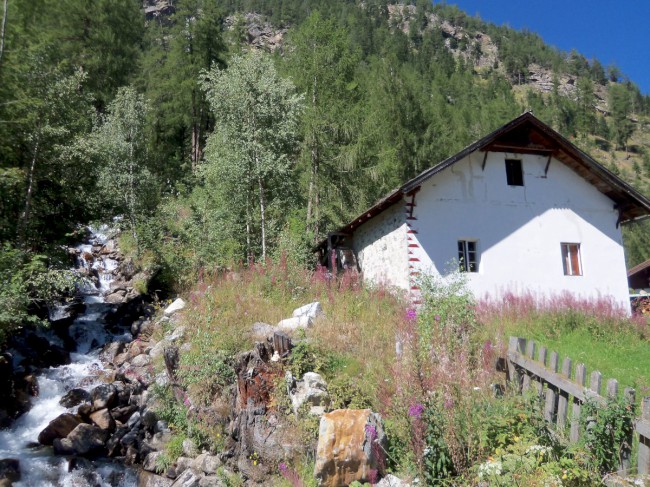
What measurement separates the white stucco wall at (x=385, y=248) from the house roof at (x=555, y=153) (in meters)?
0.54

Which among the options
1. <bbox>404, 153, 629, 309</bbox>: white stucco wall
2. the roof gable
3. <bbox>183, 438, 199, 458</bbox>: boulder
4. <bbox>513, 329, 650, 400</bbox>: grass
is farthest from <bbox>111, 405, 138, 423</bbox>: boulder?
the roof gable

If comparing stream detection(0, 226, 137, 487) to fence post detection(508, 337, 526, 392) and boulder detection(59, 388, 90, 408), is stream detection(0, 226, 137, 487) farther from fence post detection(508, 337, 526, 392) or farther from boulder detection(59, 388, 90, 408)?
fence post detection(508, 337, 526, 392)

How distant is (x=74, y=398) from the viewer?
10961 millimetres

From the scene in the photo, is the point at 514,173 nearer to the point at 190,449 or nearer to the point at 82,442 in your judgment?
the point at 190,449

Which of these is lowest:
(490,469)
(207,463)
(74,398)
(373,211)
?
(207,463)

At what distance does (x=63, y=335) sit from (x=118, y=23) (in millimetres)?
22666

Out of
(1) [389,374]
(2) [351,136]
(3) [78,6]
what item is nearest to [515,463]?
(1) [389,374]

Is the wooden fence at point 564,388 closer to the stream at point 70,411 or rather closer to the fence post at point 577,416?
the fence post at point 577,416

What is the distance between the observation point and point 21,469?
28.7ft

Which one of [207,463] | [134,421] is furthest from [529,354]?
[134,421]

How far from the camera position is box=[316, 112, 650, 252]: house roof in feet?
50.2

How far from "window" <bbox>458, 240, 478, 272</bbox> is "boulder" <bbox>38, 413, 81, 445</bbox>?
11.5 metres

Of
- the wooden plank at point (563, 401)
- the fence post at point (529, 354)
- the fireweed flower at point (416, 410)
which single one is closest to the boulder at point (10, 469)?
the fireweed flower at point (416, 410)

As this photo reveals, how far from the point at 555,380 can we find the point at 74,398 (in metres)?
10.5
